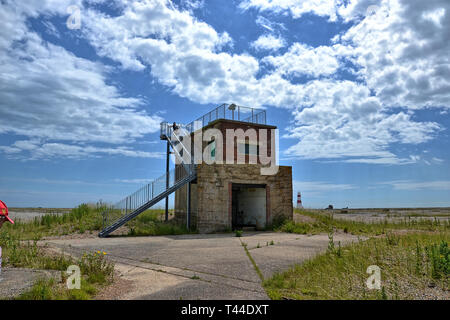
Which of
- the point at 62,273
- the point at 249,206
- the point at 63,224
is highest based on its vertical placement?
the point at 249,206

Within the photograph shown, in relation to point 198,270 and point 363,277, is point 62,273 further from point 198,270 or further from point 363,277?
point 363,277

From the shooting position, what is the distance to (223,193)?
15336mm

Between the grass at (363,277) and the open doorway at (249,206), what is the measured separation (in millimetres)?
10675

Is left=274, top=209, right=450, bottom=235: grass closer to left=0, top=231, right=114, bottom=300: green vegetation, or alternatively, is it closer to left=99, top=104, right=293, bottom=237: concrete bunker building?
left=99, top=104, right=293, bottom=237: concrete bunker building

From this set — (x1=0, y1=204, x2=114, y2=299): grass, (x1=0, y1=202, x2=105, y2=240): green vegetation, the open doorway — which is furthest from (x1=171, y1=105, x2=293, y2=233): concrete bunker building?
(x1=0, y1=204, x2=114, y2=299): grass

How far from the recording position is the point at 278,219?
16.5m

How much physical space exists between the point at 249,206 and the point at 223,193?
A: 3.38 meters

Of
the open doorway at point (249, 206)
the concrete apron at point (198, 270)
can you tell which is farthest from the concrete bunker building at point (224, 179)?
the concrete apron at point (198, 270)

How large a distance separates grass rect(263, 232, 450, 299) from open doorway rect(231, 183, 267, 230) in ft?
35.0

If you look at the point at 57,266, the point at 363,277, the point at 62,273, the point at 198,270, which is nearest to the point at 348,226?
the point at 363,277

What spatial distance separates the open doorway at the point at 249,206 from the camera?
55.3 feet
